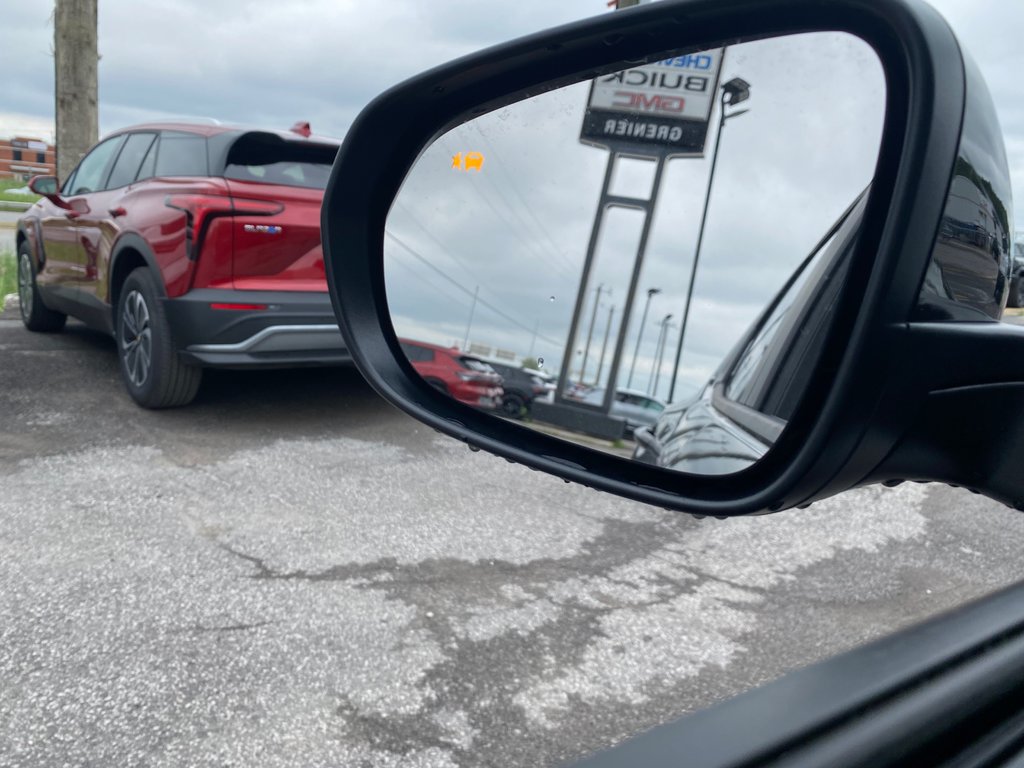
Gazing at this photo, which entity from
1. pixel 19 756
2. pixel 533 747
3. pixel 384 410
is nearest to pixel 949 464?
pixel 533 747

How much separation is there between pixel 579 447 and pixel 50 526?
3.28 metres

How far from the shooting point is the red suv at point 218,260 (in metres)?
4.89

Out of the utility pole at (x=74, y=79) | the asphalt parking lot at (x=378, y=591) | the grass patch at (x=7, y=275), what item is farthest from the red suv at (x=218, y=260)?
the grass patch at (x=7, y=275)

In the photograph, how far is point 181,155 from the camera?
529 cm

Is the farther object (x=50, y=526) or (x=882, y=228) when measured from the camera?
(x=50, y=526)

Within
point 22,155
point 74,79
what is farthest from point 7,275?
point 22,155

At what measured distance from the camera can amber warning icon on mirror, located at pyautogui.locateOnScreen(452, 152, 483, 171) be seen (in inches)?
46.0

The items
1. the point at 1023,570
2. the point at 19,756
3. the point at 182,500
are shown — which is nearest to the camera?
the point at 19,756

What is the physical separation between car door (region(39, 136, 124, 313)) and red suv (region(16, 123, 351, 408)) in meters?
0.82

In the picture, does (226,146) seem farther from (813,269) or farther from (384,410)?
(813,269)

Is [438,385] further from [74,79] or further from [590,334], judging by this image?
[74,79]

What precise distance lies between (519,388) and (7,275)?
12.7 metres

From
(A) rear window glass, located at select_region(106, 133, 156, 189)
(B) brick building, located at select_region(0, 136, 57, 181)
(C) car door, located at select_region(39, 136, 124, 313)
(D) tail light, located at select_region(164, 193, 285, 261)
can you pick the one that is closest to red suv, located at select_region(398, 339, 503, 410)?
(D) tail light, located at select_region(164, 193, 285, 261)

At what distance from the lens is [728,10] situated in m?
0.75
